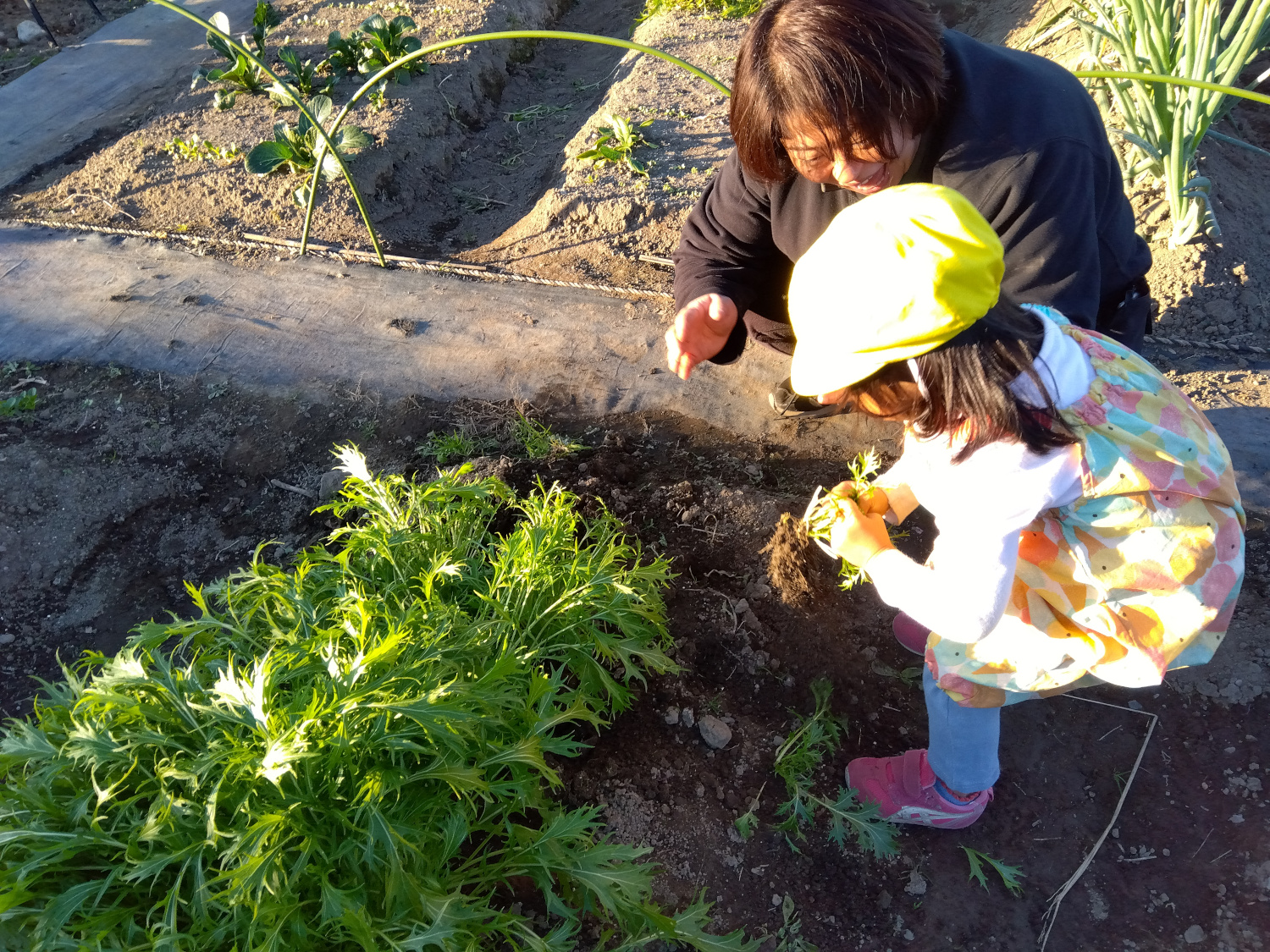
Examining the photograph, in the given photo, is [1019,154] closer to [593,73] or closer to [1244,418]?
[1244,418]

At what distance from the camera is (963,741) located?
182cm

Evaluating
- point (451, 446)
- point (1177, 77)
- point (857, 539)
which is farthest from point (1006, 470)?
point (1177, 77)

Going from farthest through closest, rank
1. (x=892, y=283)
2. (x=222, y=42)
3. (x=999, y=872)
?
(x=222, y=42) < (x=999, y=872) < (x=892, y=283)

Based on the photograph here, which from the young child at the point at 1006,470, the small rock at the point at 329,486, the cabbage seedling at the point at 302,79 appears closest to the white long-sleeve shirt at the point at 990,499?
the young child at the point at 1006,470

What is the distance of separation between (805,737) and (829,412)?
1.40 meters

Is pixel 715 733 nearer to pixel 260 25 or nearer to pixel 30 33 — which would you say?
pixel 260 25

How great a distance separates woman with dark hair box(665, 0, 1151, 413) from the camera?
63.0 inches

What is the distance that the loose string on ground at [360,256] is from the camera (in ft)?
12.4

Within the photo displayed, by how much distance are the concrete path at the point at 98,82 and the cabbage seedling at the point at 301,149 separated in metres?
1.73

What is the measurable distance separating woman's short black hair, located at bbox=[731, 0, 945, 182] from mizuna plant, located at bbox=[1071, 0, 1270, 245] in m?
1.75

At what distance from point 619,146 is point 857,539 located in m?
3.47

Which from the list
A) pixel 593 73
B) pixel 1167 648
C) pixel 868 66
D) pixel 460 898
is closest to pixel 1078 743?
pixel 1167 648

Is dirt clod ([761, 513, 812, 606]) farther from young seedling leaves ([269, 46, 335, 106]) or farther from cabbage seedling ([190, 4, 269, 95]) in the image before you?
cabbage seedling ([190, 4, 269, 95])

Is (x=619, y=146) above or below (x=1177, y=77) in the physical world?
below
